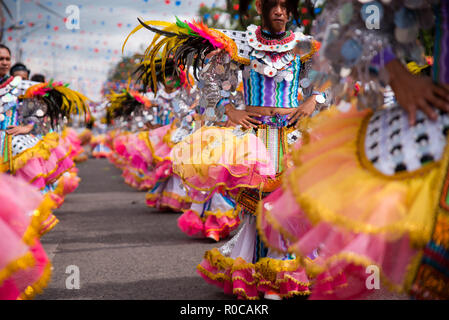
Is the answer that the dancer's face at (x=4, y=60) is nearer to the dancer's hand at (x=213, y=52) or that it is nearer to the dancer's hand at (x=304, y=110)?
the dancer's hand at (x=213, y=52)

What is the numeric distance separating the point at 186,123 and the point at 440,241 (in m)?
7.44

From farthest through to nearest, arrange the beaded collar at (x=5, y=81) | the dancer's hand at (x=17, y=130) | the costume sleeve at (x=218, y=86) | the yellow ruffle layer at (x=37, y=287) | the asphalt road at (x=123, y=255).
→ 1. the dancer's hand at (x=17, y=130)
2. the beaded collar at (x=5, y=81)
3. the asphalt road at (x=123, y=255)
4. the costume sleeve at (x=218, y=86)
5. the yellow ruffle layer at (x=37, y=287)

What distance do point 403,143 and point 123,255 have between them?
465cm

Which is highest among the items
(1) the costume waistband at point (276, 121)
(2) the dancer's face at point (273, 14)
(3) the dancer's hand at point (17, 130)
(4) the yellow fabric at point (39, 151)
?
(2) the dancer's face at point (273, 14)

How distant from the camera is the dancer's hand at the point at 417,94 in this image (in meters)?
2.24

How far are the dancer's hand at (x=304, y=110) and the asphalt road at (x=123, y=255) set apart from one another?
1459mm

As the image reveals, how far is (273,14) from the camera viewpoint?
437cm

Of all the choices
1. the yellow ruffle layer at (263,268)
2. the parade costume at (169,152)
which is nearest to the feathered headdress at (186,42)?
the yellow ruffle layer at (263,268)

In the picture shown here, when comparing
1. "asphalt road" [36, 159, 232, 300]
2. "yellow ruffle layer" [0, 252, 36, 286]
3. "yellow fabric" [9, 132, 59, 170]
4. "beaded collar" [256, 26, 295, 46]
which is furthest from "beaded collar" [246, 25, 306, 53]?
"yellow fabric" [9, 132, 59, 170]

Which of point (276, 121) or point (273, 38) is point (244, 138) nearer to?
point (276, 121)

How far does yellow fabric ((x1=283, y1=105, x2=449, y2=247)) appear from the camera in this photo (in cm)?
208

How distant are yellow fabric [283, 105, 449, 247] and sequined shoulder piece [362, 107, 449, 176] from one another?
0.10 ft

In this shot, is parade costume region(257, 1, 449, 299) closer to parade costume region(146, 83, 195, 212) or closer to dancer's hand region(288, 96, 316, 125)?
dancer's hand region(288, 96, 316, 125)

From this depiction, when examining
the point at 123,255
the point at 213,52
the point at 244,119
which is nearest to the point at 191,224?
the point at 123,255
